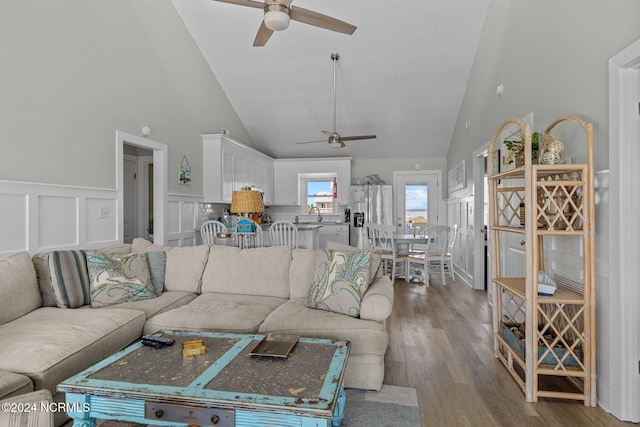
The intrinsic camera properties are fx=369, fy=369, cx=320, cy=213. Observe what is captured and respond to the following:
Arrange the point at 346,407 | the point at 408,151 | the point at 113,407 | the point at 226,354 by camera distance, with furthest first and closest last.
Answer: the point at 408,151 < the point at 346,407 < the point at 226,354 < the point at 113,407

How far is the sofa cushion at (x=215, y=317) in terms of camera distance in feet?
8.00

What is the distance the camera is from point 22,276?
251cm

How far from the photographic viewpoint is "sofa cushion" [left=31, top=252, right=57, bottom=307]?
2.68 meters

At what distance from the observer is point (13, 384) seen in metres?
1.63

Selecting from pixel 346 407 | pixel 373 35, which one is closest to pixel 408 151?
pixel 373 35

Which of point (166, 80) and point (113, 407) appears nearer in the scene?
point (113, 407)

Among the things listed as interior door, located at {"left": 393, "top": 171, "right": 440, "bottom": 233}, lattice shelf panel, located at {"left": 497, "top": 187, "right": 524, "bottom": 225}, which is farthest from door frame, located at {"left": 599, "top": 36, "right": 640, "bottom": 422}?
interior door, located at {"left": 393, "top": 171, "right": 440, "bottom": 233}

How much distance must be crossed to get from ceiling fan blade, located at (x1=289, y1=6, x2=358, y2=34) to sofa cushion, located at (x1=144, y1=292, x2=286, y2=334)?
218 cm

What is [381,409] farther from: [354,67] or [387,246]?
[354,67]

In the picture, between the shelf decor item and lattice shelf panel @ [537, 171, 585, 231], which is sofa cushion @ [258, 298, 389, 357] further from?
the shelf decor item

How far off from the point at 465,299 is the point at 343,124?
12.3ft

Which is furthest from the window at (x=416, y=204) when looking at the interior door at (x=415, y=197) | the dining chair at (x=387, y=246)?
the dining chair at (x=387, y=246)

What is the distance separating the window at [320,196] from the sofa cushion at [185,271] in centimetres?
490

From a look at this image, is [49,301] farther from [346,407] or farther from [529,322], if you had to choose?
[529,322]
